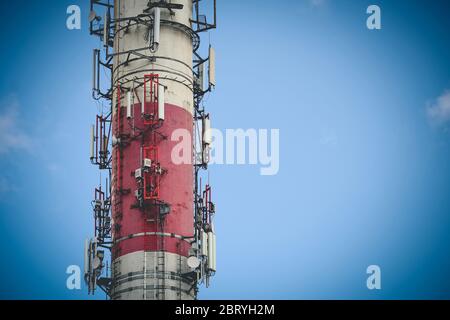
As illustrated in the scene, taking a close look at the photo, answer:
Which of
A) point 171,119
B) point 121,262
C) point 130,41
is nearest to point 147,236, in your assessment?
point 121,262

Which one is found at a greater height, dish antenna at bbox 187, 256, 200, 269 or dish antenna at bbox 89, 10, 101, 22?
dish antenna at bbox 89, 10, 101, 22

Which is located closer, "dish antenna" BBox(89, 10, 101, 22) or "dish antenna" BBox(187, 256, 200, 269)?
"dish antenna" BBox(187, 256, 200, 269)

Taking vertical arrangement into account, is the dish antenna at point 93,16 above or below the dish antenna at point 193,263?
above

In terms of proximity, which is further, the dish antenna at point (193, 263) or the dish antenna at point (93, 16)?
the dish antenna at point (93, 16)

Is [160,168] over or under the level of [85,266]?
over

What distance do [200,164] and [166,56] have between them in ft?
25.0

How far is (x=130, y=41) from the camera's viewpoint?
289 ft

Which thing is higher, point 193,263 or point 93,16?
point 93,16

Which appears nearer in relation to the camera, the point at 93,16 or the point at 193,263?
the point at 193,263
